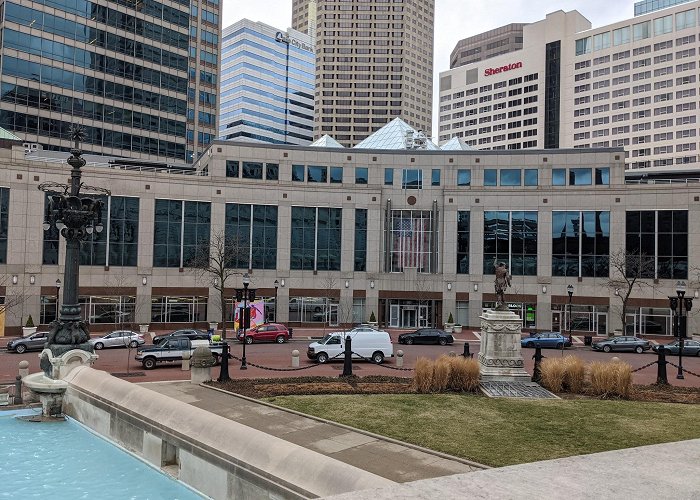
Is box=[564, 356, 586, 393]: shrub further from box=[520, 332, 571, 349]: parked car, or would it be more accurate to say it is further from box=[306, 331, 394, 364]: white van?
box=[520, 332, 571, 349]: parked car

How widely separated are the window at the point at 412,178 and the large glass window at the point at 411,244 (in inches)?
96.7

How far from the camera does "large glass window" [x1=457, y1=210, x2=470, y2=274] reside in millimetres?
53906

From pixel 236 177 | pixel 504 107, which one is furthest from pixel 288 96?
pixel 236 177

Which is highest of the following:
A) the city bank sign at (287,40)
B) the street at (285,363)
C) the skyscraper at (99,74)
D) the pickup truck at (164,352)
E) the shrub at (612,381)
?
the city bank sign at (287,40)

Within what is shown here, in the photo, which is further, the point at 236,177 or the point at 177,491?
Result: the point at 236,177

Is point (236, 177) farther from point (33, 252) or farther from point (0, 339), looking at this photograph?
point (0, 339)

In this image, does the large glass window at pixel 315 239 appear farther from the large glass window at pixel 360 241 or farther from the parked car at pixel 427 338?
the parked car at pixel 427 338

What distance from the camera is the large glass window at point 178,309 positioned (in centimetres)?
4922

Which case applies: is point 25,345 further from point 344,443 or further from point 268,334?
point 344,443

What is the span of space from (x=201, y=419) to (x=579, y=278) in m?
47.7

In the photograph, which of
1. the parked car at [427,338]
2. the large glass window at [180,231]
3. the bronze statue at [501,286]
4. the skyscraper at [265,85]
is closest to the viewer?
the bronze statue at [501,286]

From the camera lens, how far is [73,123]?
68.7 m

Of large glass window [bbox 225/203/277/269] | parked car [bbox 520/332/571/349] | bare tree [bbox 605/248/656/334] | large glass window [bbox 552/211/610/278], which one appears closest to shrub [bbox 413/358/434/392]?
parked car [bbox 520/332/571/349]

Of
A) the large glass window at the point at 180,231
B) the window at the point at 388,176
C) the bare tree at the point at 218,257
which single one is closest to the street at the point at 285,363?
the bare tree at the point at 218,257
